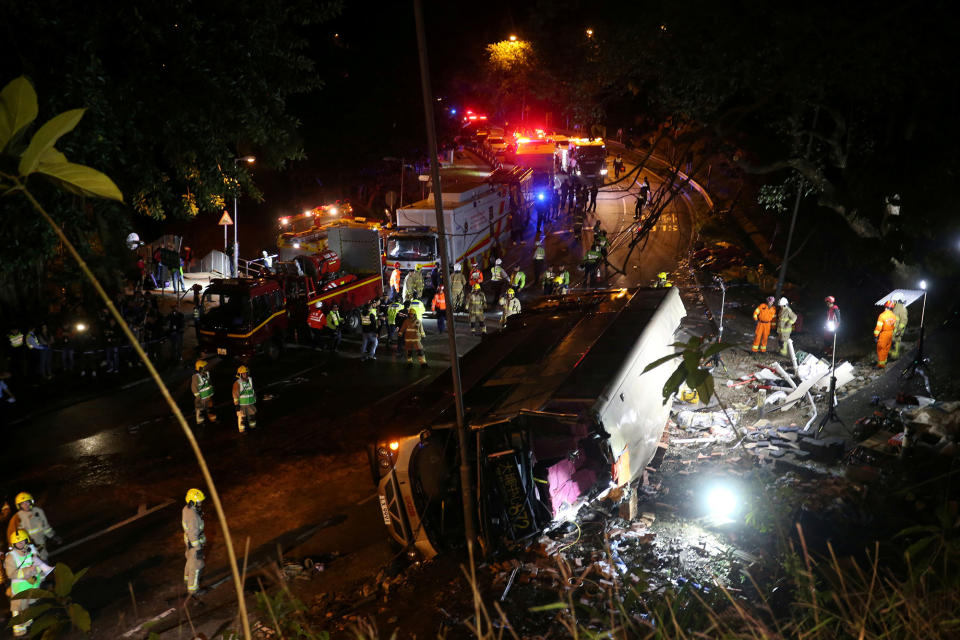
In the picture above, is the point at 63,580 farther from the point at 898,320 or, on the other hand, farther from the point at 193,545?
the point at 898,320

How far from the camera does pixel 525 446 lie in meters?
8.10

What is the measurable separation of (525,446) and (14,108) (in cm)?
677

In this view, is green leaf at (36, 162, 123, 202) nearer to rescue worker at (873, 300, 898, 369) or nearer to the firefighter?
the firefighter

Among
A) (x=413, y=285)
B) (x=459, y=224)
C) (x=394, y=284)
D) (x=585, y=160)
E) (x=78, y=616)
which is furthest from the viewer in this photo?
(x=585, y=160)

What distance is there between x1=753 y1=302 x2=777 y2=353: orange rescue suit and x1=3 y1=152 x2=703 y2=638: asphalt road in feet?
19.2

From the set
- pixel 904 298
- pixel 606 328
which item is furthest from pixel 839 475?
pixel 904 298

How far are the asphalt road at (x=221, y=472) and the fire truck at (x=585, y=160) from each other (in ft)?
60.5

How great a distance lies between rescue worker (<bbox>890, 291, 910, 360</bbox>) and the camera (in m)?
13.7

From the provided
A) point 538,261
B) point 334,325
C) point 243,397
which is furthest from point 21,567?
point 538,261

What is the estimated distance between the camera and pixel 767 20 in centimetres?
1412

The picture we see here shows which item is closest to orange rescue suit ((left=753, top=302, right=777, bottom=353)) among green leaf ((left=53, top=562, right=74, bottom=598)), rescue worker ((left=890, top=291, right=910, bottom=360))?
rescue worker ((left=890, top=291, right=910, bottom=360))

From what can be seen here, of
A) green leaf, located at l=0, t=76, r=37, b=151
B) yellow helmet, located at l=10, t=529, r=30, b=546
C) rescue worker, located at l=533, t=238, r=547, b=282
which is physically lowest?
rescue worker, located at l=533, t=238, r=547, b=282

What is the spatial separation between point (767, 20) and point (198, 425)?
14.2 m

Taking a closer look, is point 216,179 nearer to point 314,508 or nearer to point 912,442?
point 314,508
